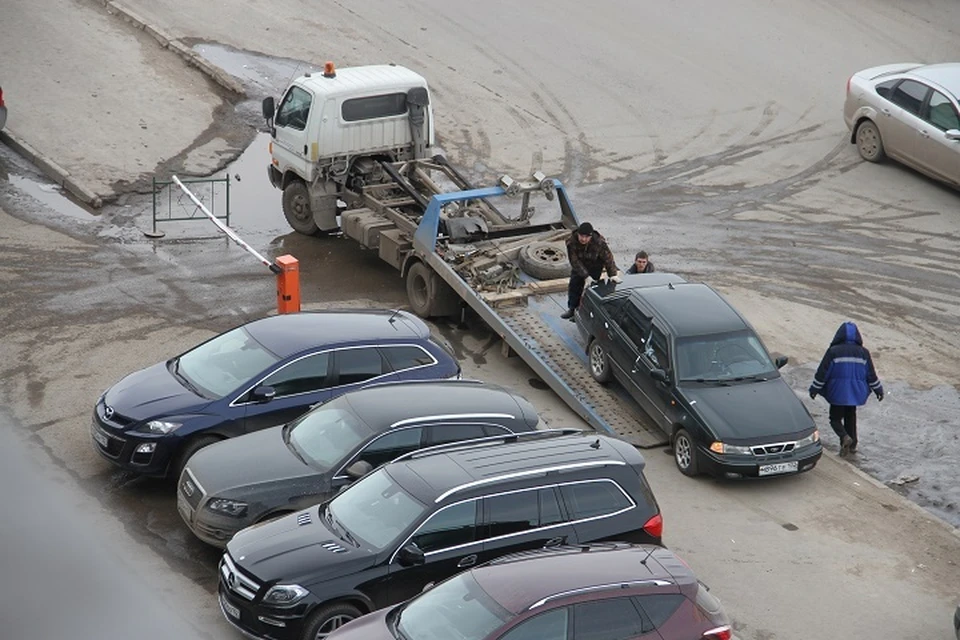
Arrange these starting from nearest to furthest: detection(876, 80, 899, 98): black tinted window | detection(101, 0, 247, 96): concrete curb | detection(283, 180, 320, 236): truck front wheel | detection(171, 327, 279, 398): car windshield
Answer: detection(171, 327, 279, 398): car windshield → detection(283, 180, 320, 236): truck front wheel → detection(876, 80, 899, 98): black tinted window → detection(101, 0, 247, 96): concrete curb

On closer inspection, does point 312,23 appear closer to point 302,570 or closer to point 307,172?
point 307,172

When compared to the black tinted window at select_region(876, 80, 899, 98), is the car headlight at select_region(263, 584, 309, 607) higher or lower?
lower

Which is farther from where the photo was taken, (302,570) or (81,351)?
(81,351)

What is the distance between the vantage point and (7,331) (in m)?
17.7

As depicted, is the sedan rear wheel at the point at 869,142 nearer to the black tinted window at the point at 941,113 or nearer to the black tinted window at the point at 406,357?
the black tinted window at the point at 941,113

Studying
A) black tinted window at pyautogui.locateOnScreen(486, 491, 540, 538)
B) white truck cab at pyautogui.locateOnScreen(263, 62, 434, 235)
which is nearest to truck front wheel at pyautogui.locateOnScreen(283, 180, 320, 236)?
white truck cab at pyautogui.locateOnScreen(263, 62, 434, 235)

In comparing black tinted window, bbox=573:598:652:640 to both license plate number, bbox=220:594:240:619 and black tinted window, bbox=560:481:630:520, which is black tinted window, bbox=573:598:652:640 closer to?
black tinted window, bbox=560:481:630:520

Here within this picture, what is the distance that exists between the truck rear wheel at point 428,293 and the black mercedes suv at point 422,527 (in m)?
5.84

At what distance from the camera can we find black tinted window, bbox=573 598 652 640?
34.1 ft

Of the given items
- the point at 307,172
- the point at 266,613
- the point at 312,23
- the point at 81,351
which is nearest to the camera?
the point at 266,613

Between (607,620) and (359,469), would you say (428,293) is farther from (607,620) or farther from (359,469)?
(607,620)

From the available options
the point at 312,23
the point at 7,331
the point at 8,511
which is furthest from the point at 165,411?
the point at 312,23

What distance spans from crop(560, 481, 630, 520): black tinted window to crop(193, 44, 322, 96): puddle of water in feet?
50.7

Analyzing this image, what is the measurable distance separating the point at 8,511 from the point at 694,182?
13519 mm
